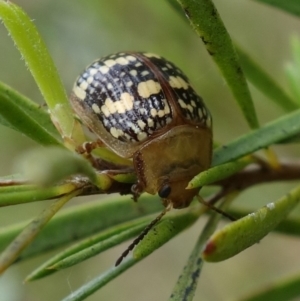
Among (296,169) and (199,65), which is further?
(199,65)

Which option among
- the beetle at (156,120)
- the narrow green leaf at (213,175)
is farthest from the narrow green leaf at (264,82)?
the narrow green leaf at (213,175)

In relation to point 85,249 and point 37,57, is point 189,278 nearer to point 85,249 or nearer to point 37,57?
point 85,249

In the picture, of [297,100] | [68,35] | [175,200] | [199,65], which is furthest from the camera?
[68,35]

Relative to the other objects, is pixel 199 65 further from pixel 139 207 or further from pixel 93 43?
pixel 139 207

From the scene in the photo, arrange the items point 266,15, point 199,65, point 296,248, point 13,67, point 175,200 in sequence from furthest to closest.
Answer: point 296,248 < point 266,15 < point 13,67 < point 199,65 < point 175,200

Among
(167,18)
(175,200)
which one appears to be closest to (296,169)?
(175,200)

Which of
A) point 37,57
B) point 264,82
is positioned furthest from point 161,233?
point 264,82
